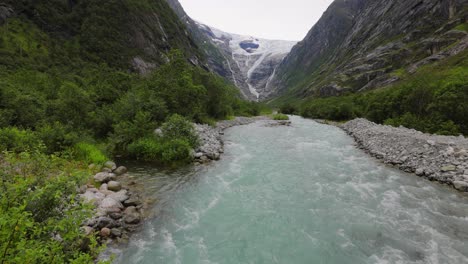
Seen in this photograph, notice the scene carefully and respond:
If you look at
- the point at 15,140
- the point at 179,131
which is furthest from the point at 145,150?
the point at 15,140

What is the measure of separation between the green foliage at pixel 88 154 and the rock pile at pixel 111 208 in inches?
109

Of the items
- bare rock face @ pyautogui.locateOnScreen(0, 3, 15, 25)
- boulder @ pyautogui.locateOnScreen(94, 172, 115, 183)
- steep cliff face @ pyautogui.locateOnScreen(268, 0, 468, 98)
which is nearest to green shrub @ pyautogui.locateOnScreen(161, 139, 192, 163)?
boulder @ pyautogui.locateOnScreen(94, 172, 115, 183)

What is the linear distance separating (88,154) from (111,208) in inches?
332

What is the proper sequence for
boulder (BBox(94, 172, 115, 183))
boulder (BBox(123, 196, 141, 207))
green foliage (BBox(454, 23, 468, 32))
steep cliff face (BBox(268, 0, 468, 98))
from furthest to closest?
1. steep cliff face (BBox(268, 0, 468, 98))
2. green foliage (BBox(454, 23, 468, 32))
3. boulder (BBox(94, 172, 115, 183))
4. boulder (BBox(123, 196, 141, 207))

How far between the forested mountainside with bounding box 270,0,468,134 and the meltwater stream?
2358 cm

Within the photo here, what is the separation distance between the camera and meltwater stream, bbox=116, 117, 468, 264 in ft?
32.9

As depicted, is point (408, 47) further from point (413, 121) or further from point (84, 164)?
point (84, 164)

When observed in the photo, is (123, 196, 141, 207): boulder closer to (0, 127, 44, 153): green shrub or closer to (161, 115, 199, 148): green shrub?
(0, 127, 44, 153): green shrub

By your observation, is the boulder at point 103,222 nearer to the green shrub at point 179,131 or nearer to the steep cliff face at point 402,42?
the green shrub at point 179,131

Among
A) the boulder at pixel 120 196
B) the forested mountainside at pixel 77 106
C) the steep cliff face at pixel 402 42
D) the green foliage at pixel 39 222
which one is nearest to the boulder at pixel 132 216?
the boulder at pixel 120 196

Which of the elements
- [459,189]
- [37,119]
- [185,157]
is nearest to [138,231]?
[185,157]

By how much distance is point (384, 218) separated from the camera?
1271 cm

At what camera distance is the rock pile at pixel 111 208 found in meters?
10.5

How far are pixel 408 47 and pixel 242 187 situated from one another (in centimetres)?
13500
